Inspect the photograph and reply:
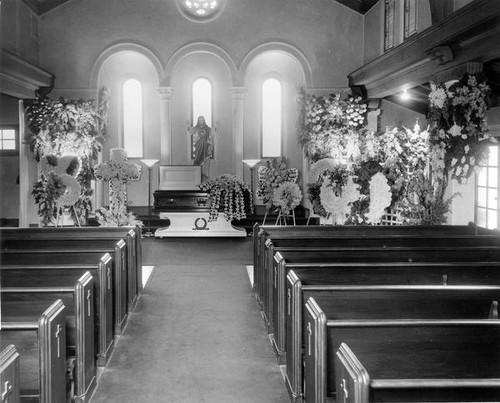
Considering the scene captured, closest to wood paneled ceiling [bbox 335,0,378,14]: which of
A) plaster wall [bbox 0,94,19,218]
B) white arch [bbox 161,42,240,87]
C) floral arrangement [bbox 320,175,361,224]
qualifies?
white arch [bbox 161,42,240,87]

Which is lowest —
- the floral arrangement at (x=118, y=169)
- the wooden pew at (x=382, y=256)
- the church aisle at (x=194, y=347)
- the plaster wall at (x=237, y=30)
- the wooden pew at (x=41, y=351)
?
the church aisle at (x=194, y=347)

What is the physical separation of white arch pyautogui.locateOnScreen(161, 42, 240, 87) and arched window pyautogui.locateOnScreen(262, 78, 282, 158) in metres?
1.07

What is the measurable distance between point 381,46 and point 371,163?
4.97m

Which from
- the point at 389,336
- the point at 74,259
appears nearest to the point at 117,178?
the point at 74,259

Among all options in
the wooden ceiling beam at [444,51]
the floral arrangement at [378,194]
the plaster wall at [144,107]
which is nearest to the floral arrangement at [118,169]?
the floral arrangement at [378,194]

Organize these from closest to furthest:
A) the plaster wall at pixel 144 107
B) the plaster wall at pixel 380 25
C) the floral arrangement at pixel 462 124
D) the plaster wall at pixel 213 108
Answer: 1. the floral arrangement at pixel 462 124
2. the plaster wall at pixel 380 25
3. the plaster wall at pixel 144 107
4. the plaster wall at pixel 213 108

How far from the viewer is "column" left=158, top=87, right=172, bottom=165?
1289 cm

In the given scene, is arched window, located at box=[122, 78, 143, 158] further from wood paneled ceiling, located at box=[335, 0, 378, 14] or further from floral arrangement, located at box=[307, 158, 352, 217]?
floral arrangement, located at box=[307, 158, 352, 217]

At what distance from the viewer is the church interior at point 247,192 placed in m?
3.61

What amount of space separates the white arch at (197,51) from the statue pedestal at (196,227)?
10.2 ft

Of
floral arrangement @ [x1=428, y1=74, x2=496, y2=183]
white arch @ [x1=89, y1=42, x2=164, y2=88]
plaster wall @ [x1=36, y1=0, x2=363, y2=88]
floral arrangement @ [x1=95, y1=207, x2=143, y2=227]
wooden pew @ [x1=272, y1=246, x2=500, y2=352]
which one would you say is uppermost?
plaster wall @ [x1=36, y1=0, x2=363, y2=88]

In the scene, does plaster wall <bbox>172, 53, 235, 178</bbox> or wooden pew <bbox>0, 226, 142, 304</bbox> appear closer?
wooden pew <bbox>0, 226, 142, 304</bbox>

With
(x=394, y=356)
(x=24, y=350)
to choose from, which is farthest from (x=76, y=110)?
(x=394, y=356)

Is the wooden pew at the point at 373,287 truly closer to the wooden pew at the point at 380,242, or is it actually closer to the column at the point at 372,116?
the wooden pew at the point at 380,242
